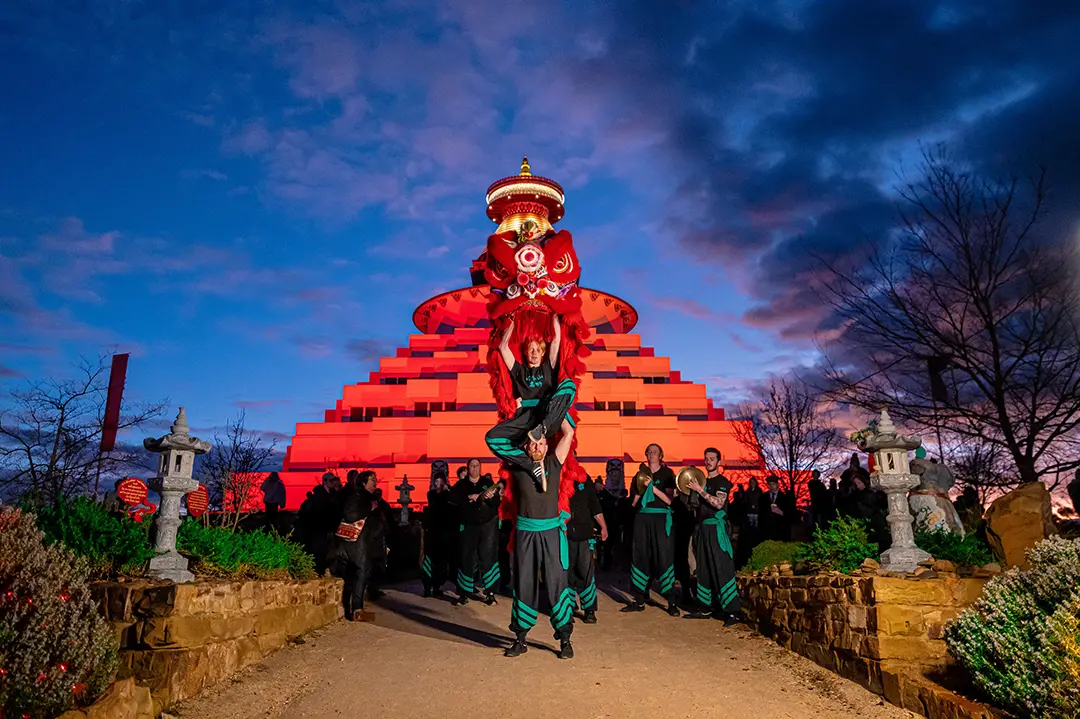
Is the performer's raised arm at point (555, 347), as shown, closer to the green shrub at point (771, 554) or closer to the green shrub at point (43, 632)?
the green shrub at point (771, 554)

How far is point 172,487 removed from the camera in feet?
17.1

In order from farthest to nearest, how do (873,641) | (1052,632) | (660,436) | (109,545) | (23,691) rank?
(660,436) < (109,545) < (873,641) < (1052,632) < (23,691)

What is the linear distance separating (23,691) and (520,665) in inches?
135

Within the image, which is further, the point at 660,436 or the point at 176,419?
the point at 660,436

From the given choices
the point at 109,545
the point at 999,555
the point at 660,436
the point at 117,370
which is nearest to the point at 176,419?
the point at 109,545

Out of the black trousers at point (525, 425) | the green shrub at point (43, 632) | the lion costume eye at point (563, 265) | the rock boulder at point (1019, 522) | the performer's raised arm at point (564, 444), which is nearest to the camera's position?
the green shrub at point (43, 632)

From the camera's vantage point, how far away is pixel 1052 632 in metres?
3.42

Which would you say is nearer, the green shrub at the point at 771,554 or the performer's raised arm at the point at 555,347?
the performer's raised arm at the point at 555,347

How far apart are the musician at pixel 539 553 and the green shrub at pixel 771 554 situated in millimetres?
2991

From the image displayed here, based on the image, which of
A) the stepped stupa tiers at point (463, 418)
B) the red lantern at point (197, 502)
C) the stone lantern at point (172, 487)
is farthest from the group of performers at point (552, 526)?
the stepped stupa tiers at point (463, 418)

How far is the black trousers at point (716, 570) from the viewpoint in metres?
7.39

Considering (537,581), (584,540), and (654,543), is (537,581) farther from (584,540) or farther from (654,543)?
(654,543)

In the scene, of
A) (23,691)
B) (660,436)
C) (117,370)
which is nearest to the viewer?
(23,691)

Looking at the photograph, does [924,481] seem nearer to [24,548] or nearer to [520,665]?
[520,665]
